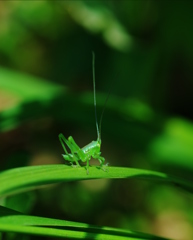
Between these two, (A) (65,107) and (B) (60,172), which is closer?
(B) (60,172)

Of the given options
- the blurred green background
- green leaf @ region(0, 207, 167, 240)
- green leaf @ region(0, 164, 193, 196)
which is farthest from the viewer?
the blurred green background

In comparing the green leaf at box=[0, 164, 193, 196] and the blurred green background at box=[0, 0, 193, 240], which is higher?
the blurred green background at box=[0, 0, 193, 240]

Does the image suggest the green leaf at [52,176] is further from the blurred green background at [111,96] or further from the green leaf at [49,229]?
the blurred green background at [111,96]

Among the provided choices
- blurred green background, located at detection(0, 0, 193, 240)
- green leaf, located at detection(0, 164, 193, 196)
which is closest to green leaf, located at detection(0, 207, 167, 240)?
green leaf, located at detection(0, 164, 193, 196)

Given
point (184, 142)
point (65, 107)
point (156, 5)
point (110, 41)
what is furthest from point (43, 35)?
point (184, 142)

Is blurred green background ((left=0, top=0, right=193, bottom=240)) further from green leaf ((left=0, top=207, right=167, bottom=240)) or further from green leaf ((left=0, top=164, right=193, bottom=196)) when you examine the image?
green leaf ((left=0, top=207, right=167, bottom=240))

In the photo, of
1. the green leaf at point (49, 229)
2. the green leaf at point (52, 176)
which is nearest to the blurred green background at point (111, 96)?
the green leaf at point (52, 176)

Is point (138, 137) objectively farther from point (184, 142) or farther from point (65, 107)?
point (65, 107)
